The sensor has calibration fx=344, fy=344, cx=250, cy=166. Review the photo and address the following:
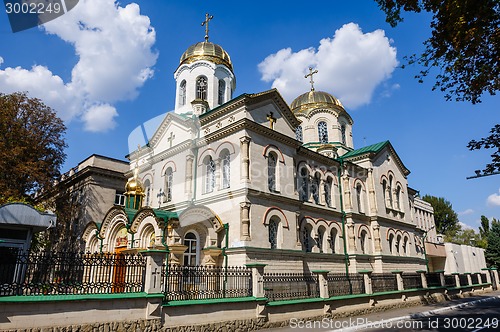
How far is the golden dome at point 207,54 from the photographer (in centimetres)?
2398

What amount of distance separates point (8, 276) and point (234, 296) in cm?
669

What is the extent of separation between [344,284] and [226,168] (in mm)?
8016

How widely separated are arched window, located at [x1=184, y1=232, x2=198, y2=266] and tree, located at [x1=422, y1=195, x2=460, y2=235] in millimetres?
50632

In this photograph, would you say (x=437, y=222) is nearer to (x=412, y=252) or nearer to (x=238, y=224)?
(x=412, y=252)

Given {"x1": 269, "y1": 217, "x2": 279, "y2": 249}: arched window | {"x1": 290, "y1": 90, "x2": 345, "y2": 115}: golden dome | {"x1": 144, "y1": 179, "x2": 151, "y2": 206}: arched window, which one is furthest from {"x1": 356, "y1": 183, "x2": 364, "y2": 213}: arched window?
{"x1": 144, "y1": 179, "x2": 151, "y2": 206}: arched window

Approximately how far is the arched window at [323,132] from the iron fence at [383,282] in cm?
1372

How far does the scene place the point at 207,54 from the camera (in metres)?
24.0

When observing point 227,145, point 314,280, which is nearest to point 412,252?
point 314,280

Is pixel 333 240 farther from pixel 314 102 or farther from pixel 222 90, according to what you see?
pixel 314 102

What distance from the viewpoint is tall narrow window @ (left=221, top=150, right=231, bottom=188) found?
17.8 m

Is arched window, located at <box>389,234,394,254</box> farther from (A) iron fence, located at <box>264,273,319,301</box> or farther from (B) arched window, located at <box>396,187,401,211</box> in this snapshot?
(A) iron fence, located at <box>264,273,319,301</box>

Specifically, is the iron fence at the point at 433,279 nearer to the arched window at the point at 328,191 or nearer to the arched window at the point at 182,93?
the arched window at the point at 328,191

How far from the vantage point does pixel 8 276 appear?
8.16m

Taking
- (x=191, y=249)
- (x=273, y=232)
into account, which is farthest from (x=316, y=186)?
(x=191, y=249)
